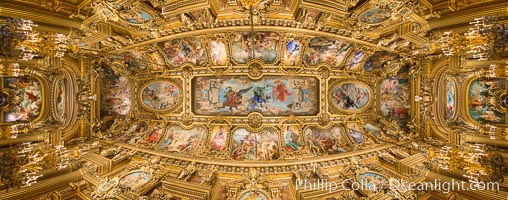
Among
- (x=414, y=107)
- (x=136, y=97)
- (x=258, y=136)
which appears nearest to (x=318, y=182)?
(x=258, y=136)

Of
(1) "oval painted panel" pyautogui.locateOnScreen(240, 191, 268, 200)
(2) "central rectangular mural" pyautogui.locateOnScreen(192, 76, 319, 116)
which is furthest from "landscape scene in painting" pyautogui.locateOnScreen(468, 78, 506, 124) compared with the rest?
(1) "oval painted panel" pyautogui.locateOnScreen(240, 191, 268, 200)

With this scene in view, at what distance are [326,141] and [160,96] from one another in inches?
331

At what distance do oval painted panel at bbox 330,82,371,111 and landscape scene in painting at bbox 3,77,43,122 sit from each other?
11.7 m

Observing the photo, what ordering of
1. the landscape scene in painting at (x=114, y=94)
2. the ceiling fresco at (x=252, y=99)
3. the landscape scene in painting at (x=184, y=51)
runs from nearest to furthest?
the landscape scene in painting at (x=184, y=51)
the landscape scene in painting at (x=114, y=94)
the ceiling fresco at (x=252, y=99)

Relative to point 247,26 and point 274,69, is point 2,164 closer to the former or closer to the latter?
point 247,26

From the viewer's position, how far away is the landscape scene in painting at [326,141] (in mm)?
12094

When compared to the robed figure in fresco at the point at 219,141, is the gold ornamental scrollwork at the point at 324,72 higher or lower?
higher

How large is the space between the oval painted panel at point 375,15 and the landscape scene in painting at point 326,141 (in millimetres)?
5431

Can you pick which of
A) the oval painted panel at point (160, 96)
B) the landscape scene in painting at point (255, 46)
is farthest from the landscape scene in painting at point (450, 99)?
the oval painted panel at point (160, 96)

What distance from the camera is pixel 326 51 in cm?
1203

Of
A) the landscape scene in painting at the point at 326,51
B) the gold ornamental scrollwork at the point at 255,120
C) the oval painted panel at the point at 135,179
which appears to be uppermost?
the landscape scene in painting at the point at 326,51

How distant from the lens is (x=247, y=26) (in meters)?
10.6

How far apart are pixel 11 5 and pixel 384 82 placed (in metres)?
13.6

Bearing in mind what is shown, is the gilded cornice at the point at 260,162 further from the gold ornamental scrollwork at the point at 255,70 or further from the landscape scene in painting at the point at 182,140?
the gold ornamental scrollwork at the point at 255,70
